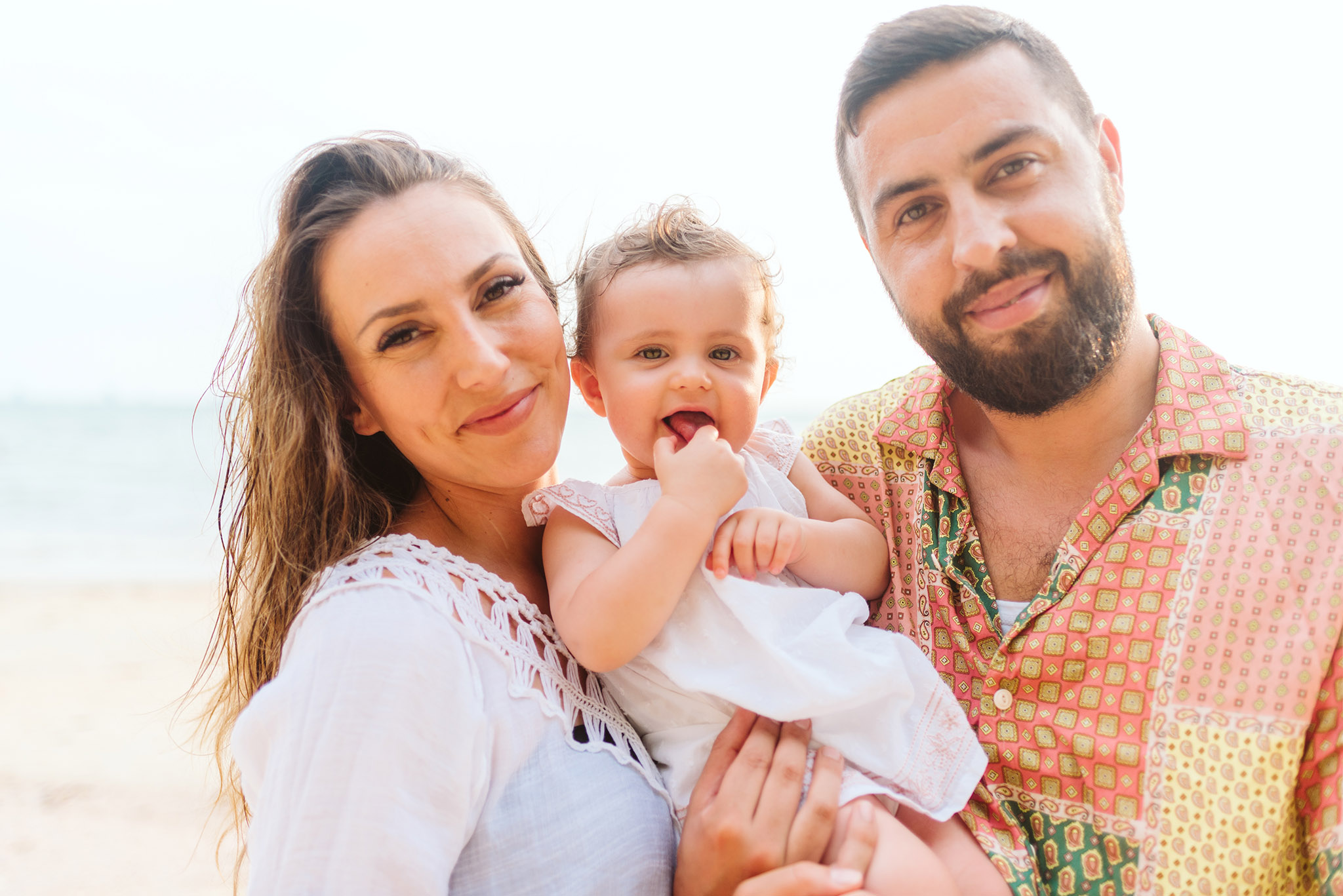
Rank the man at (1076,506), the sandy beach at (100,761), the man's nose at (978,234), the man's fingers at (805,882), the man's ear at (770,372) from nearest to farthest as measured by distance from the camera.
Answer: the man's fingers at (805,882), the man at (1076,506), the man's nose at (978,234), the man's ear at (770,372), the sandy beach at (100,761)

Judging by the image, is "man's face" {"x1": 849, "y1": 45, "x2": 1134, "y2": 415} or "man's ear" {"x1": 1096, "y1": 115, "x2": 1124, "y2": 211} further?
"man's ear" {"x1": 1096, "y1": 115, "x2": 1124, "y2": 211}

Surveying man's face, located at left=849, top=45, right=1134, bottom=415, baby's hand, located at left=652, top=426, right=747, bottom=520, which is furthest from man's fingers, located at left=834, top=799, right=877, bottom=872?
man's face, located at left=849, top=45, right=1134, bottom=415

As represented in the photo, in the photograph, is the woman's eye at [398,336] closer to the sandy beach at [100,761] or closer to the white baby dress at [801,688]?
the white baby dress at [801,688]

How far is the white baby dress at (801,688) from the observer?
204 centimetres

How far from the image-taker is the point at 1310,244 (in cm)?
2700

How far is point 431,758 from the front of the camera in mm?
1683

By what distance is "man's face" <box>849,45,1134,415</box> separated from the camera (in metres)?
2.31

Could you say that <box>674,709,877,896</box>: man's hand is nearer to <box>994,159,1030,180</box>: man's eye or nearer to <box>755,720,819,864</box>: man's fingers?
<box>755,720,819,864</box>: man's fingers

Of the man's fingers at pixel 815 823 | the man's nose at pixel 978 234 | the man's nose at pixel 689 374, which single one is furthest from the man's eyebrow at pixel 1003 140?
the man's fingers at pixel 815 823

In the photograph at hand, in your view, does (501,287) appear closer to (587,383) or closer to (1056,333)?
(587,383)

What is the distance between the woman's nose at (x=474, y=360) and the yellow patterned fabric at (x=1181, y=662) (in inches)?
53.9

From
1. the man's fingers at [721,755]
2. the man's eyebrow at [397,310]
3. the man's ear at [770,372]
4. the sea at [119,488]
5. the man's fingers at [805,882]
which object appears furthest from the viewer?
the sea at [119,488]

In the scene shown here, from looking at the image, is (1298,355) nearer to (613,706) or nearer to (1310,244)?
(1310,244)

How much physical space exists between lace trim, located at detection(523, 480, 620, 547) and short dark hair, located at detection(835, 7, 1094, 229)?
4.63 ft
